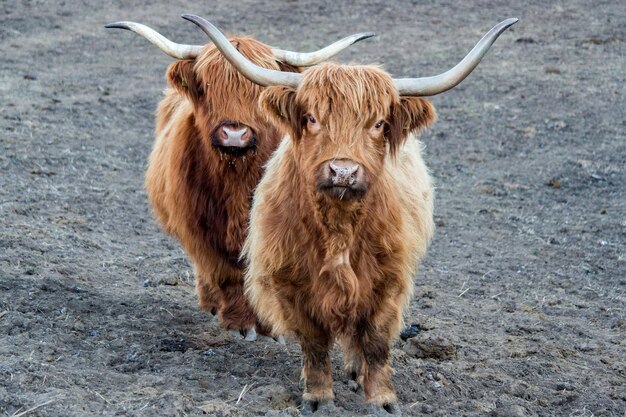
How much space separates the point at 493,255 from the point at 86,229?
2.75m

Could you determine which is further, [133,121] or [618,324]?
[133,121]

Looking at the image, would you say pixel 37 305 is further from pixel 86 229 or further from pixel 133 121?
pixel 133 121

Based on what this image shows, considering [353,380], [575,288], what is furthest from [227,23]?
[353,380]

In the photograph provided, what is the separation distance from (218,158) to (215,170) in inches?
3.3

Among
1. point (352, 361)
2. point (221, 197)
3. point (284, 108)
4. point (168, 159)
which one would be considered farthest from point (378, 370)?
point (168, 159)

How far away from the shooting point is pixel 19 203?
21.9 feet

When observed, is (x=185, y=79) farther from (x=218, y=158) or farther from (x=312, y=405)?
(x=312, y=405)

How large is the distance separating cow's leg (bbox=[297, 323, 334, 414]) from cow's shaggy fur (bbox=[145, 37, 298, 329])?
0.94m

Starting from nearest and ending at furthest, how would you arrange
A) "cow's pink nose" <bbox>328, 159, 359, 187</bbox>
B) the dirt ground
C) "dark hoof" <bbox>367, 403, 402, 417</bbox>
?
"cow's pink nose" <bbox>328, 159, 359, 187</bbox> → "dark hoof" <bbox>367, 403, 402, 417</bbox> → the dirt ground

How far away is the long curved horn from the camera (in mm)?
3875

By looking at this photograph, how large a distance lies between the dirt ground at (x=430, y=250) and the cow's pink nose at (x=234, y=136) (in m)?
1.02

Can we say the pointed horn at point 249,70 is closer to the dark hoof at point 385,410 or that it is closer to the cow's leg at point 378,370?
the cow's leg at point 378,370

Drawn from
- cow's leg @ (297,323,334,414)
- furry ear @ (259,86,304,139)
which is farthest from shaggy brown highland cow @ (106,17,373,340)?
cow's leg @ (297,323,334,414)

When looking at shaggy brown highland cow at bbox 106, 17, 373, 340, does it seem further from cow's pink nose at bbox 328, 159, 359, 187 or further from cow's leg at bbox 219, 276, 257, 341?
cow's pink nose at bbox 328, 159, 359, 187
